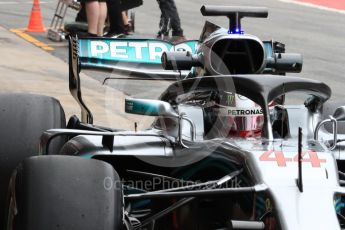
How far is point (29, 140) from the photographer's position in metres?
4.71

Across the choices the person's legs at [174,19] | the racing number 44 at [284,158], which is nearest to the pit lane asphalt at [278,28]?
the person's legs at [174,19]

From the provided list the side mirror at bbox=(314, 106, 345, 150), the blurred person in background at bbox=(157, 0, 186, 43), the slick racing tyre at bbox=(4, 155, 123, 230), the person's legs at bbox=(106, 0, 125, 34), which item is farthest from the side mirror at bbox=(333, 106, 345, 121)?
the blurred person in background at bbox=(157, 0, 186, 43)

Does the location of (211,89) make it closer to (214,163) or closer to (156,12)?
(214,163)

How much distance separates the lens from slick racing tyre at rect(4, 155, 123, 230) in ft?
10.9

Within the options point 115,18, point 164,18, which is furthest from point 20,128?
point 164,18

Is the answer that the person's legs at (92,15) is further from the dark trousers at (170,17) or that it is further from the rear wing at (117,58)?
the rear wing at (117,58)

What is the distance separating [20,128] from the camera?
4715mm

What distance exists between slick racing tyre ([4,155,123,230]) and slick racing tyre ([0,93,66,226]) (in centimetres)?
113

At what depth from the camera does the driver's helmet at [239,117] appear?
439cm

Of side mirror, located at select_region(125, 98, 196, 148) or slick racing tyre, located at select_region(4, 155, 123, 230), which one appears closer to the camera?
slick racing tyre, located at select_region(4, 155, 123, 230)

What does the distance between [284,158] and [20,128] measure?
1.78m

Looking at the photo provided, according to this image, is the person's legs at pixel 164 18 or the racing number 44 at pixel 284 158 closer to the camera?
the racing number 44 at pixel 284 158

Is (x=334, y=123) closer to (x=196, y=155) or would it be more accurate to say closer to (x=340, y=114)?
(x=340, y=114)

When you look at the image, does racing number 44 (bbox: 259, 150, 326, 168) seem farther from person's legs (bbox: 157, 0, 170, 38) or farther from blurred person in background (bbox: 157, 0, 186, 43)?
person's legs (bbox: 157, 0, 170, 38)
